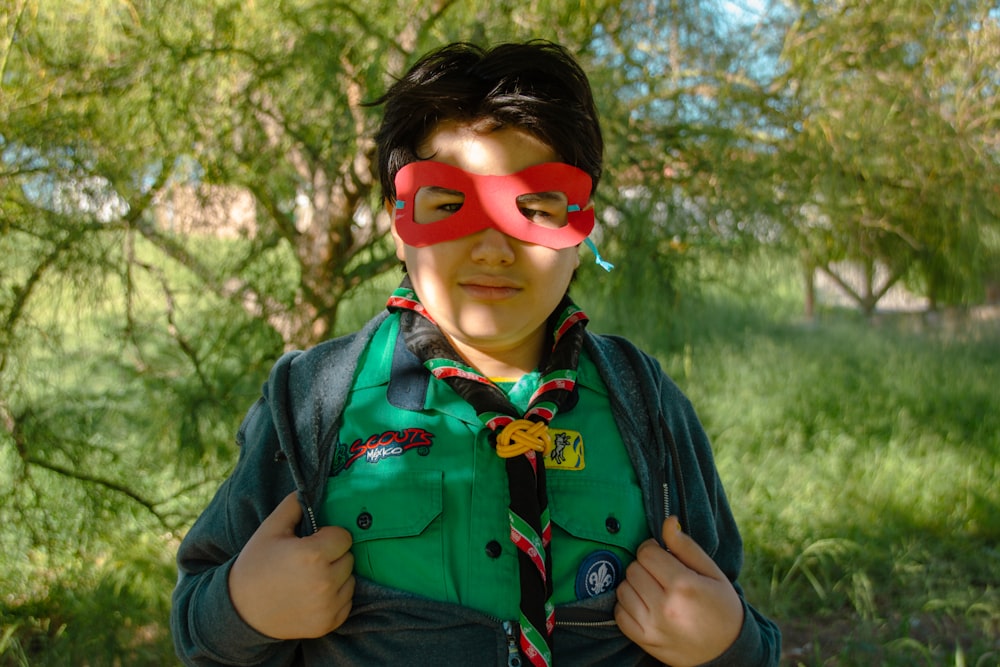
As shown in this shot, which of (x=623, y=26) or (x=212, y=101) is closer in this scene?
(x=212, y=101)

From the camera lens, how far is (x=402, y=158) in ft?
4.28

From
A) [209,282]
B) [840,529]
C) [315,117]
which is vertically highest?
[315,117]

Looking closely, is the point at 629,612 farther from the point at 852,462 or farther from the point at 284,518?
the point at 852,462

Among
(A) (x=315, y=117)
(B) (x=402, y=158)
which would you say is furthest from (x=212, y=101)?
(B) (x=402, y=158)

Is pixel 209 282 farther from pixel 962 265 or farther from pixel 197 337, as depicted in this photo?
pixel 962 265

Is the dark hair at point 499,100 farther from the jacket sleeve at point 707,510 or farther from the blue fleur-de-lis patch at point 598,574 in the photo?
the blue fleur-de-lis patch at point 598,574

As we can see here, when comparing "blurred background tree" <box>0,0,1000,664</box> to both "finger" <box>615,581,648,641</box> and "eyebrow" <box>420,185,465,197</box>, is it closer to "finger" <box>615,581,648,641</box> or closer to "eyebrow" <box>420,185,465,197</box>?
"eyebrow" <box>420,185,465,197</box>

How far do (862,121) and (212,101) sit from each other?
205 cm

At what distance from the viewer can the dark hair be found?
47.9 inches

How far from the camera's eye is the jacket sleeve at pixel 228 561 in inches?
43.0

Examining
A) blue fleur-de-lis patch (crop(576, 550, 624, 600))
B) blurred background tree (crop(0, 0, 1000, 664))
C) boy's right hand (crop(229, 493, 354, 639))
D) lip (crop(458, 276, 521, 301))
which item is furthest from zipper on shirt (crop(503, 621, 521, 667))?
blurred background tree (crop(0, 0, 1000, 664))

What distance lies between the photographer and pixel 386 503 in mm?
1134

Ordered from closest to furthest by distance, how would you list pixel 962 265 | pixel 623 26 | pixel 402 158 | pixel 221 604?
pixel 221 604 → pixel 402 158 → pixel 623 26 → pixel 962 265

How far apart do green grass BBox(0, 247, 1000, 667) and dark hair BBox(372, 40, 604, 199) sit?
1.20 meters
